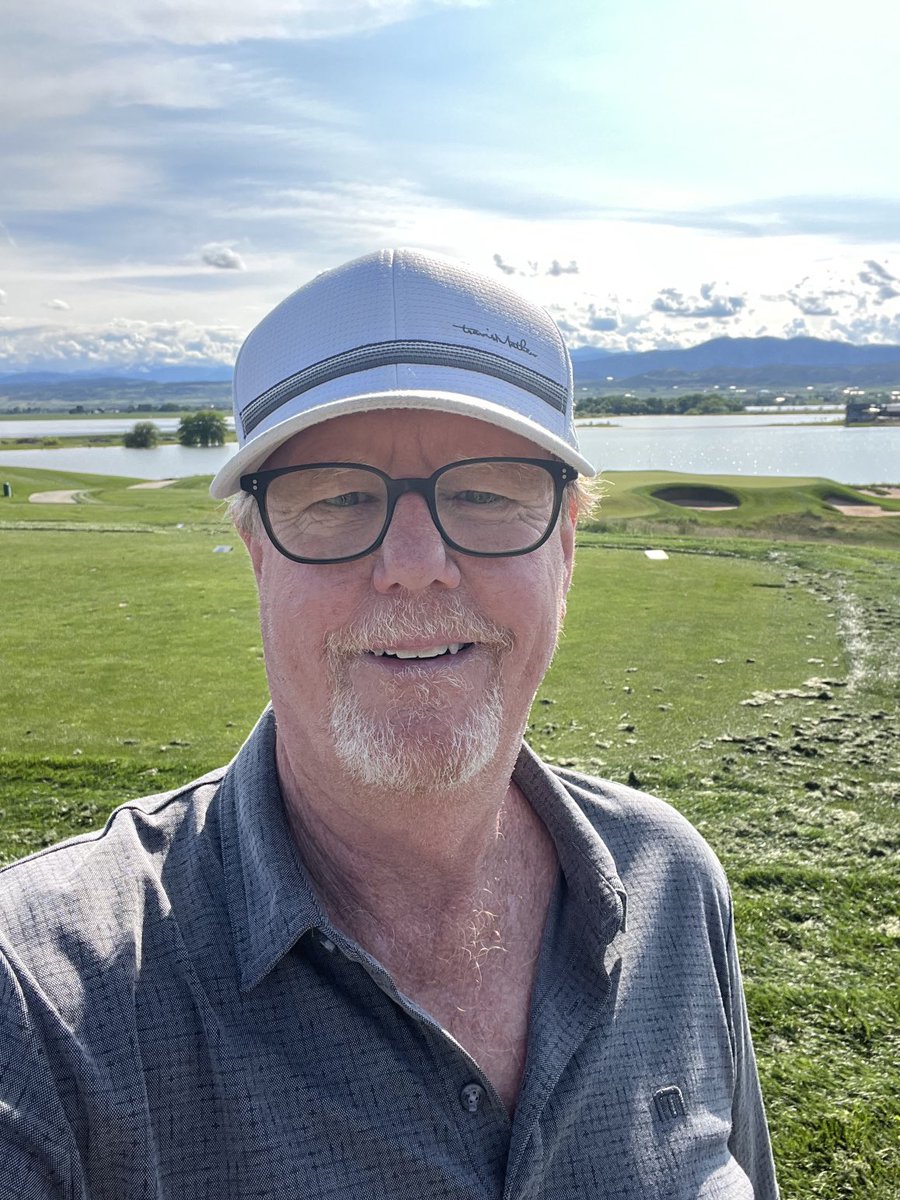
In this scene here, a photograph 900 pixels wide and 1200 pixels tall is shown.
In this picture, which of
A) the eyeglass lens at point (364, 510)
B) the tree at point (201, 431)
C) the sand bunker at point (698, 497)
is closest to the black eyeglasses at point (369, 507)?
the eyeglass lens at point (364, 510)

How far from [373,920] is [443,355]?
1113 mm

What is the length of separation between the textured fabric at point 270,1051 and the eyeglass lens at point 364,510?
0.49 metres

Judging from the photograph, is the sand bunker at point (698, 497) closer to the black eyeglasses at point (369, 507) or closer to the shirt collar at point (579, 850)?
the shirt collar at point (579, 850)

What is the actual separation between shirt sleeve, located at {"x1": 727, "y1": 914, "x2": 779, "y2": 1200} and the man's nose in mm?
1169

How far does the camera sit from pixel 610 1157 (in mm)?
1674

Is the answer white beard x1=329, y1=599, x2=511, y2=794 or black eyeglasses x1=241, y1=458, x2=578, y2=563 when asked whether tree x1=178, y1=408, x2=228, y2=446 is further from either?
white beard x1=329, y1=599, x2=511, y2=794

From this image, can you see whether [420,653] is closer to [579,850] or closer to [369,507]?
[369,507]

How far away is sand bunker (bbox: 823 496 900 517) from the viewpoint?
89.5 feet

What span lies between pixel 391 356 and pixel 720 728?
5.69 meters

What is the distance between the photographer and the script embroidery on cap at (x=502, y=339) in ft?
5.82

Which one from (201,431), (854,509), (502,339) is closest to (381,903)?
(502,339)

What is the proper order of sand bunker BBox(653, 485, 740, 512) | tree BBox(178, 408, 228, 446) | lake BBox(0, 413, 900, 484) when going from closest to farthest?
sand bunker BBox(653, 485, 740, 512), lake BBox(0, 413, 900, 484), tree BBox(178, 408, 228, 446)

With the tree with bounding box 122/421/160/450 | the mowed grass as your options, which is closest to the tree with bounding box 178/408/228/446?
the tree with bounding box 122/421/160/450

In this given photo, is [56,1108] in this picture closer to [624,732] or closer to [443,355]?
[443,355]
